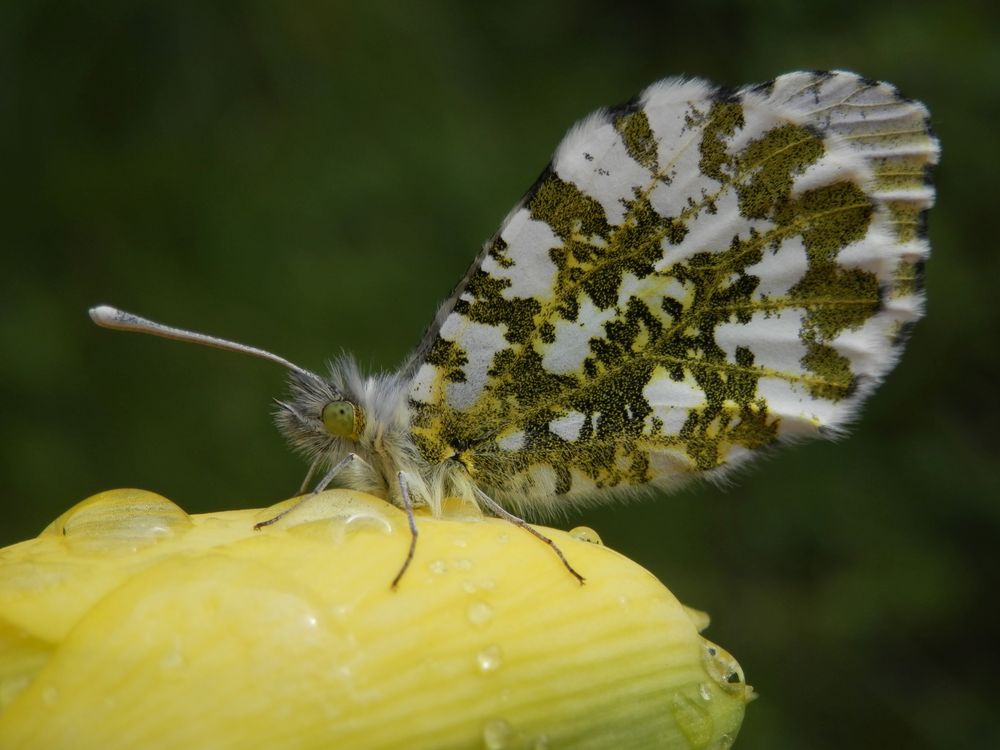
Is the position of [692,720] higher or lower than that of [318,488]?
lower

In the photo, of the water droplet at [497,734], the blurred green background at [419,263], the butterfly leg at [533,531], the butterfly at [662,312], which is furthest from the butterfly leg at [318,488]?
the blurred green background at [419,263]

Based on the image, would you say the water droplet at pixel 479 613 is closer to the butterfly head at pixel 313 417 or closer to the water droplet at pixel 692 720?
the water droplet at pixel 692 720

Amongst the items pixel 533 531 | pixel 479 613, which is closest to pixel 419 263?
pixel 533 531

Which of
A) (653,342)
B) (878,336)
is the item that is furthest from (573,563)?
(878,336)

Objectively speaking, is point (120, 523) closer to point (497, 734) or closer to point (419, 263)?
point (497, 734)

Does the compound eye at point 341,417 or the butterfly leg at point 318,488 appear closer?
the butterfly leg at point 318,488

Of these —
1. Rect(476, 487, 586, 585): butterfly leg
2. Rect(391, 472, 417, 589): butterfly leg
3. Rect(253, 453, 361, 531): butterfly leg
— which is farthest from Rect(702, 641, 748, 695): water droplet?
Rect(253, 453, 361, 531): butterfly leg

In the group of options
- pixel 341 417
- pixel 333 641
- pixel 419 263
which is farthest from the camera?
pixel 419 263

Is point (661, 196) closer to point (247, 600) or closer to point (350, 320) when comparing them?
point (247, 600)
